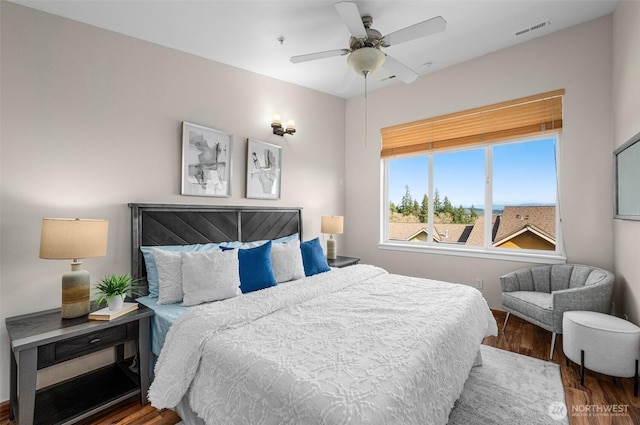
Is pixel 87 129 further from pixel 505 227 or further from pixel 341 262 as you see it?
pixel 505 227

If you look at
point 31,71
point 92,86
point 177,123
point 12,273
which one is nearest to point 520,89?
point 177,123

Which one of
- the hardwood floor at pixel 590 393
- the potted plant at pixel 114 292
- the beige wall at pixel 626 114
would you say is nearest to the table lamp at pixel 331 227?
the hardwood floor at pixel 590 393

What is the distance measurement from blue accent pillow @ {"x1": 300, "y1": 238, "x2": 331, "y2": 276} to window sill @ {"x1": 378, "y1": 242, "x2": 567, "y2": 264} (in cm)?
152

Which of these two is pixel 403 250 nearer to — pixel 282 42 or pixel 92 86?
pixel 282 42

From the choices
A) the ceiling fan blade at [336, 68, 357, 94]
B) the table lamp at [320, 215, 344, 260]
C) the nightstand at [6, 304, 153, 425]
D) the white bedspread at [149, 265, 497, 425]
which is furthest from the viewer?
the table lamp at [320, 215, 344, 260]

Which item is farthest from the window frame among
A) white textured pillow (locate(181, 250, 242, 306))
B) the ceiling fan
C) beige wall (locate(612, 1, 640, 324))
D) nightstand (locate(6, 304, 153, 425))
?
nightstand (locate(6, 304, 153, 425))

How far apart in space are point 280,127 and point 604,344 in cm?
366

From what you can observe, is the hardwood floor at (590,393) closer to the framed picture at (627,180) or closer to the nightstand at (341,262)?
the framed picture at (627,180)

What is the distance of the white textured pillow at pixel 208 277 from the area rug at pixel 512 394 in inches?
70.8

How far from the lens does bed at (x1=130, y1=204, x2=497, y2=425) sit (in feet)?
3.80

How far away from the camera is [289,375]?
1.23 metres

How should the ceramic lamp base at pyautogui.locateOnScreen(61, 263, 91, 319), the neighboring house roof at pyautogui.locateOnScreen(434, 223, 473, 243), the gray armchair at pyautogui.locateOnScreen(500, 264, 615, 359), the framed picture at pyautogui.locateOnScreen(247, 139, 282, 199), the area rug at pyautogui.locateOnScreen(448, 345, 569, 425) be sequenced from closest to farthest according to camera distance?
the area rug at pyautogui.locateOnScreen(448, 345, 569, 425)
the ceramic lamp base at pyautogui.locateOnScreen(61, 263, 91, 319)
the gray armchair at pyautogui.locateOnScreen(500, 264, 615, 359)
the framed picture at pyautogui.locateOnScreen(247, 139, 282, 199)
the neighboring house roof at pyautogui.locateOnScreen(434, 223, 473, 243)

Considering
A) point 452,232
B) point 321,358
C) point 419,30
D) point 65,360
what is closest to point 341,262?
point 452,232
